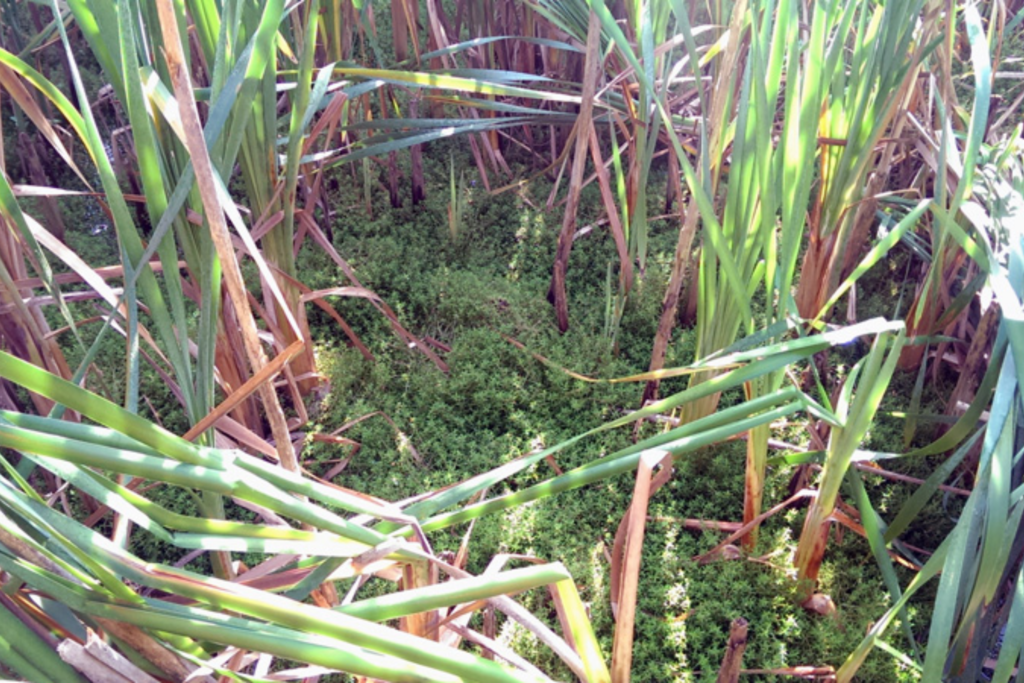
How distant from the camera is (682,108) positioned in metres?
1.51

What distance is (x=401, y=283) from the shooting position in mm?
1432

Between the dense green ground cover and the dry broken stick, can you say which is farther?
the dense green ground cover

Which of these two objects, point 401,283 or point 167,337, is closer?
point 167,337

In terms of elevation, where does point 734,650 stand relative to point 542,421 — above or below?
above

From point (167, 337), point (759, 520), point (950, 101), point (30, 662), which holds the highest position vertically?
point (950, 101)

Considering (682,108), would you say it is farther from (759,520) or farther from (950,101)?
(759,520)

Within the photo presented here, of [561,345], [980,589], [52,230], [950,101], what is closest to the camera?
[980,589]

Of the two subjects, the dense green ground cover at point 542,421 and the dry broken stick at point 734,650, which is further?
the dense green ground cover at point 542,421

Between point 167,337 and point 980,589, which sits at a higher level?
point 167,337

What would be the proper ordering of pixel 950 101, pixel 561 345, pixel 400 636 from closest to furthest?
pixel 400 636 < pixel 950 101 < pixel 561 345

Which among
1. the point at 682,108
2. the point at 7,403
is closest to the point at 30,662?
the point at 7,403

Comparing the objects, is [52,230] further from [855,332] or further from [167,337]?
[855,332]

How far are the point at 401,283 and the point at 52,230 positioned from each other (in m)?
0.72

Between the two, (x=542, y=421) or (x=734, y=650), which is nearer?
(x=734, y=650)
